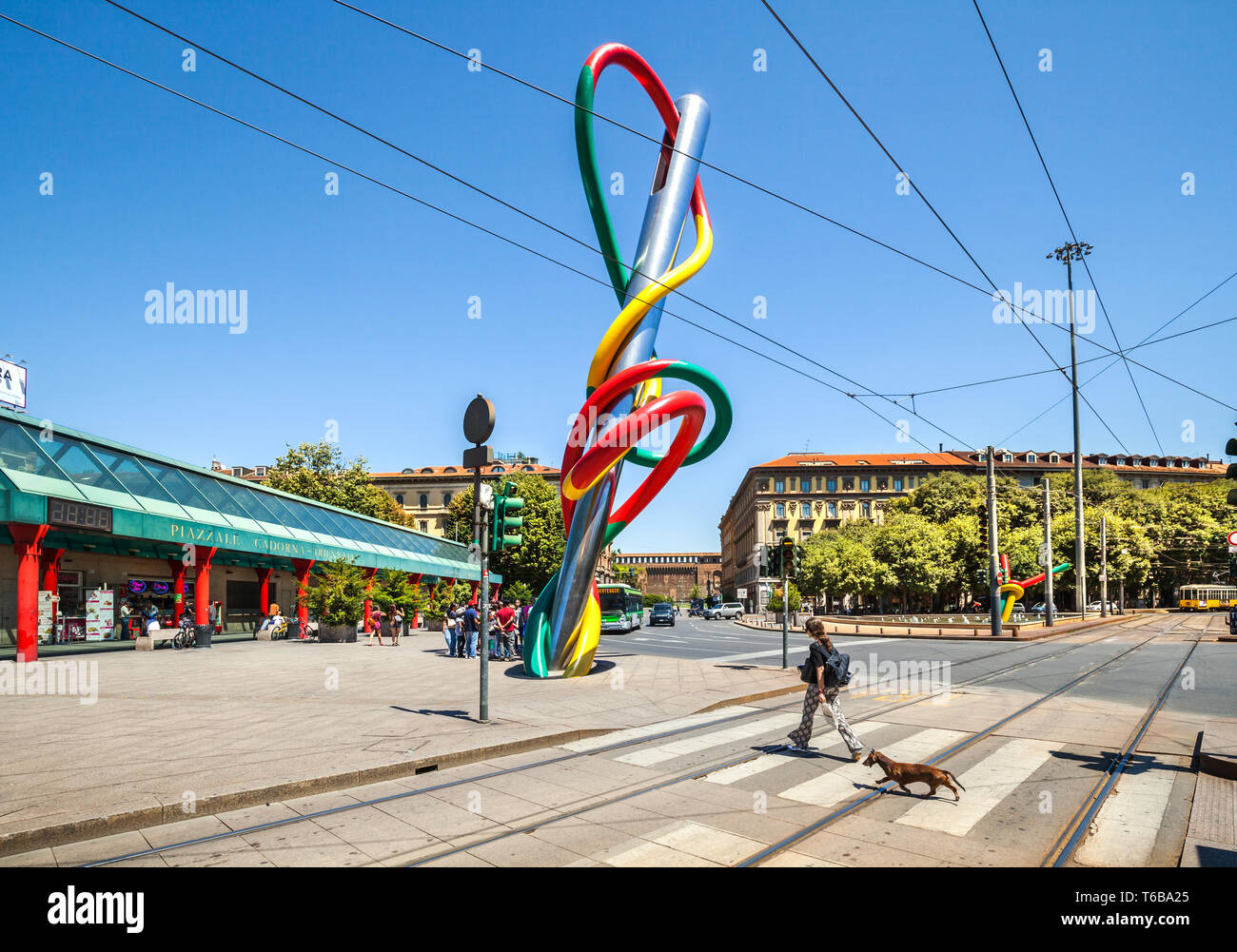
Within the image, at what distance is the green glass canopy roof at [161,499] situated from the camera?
1956 centimetres

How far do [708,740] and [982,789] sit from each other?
12.0 feet

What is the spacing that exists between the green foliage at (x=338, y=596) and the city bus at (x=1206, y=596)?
76.0 metres

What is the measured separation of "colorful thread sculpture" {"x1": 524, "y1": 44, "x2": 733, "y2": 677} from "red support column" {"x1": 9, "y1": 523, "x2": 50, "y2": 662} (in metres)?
12.2

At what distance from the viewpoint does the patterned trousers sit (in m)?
8.82

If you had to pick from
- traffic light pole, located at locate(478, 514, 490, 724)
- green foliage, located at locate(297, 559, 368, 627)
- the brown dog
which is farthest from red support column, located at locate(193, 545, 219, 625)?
the brown dog

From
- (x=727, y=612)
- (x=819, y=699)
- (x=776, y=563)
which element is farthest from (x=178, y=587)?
(x=727, y=612)

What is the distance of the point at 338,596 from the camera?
96.3 feet

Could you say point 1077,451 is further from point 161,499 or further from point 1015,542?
point 161,499

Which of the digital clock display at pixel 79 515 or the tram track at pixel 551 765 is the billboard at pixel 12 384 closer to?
the digital clock display at pixel 79 515

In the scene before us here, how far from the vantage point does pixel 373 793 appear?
7.64 metres

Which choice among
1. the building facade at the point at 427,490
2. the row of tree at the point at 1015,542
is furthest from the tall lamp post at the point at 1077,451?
the building facade at the point at 427,490

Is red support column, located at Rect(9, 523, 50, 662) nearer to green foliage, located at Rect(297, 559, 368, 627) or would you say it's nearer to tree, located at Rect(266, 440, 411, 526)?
green foliage, located at Rect(297, 559, 368, 627)
